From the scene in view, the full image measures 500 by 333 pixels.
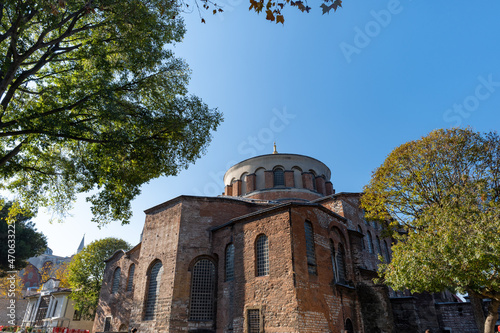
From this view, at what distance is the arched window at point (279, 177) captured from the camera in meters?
25.9

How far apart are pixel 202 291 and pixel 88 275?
18.8 meters

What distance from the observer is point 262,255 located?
15.4 m

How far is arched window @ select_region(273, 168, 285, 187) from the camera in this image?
25906 millimetres

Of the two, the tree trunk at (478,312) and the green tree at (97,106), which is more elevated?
the green tree at (97,106)

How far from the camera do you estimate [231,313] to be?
15.3 m

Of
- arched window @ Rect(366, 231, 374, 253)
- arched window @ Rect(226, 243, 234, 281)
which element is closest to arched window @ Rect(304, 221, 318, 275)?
arched window @ Rect(226, 243, 234, 281)

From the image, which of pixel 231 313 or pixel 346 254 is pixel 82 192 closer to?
pixel 231 313

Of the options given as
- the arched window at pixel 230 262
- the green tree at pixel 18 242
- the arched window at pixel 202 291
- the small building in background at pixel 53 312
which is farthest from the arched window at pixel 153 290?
the small building in background at pixel 53 312

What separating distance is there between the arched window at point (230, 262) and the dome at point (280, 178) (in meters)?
7.90

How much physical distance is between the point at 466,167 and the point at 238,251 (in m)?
11.6

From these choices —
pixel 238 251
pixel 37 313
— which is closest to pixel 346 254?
pixel 238 251

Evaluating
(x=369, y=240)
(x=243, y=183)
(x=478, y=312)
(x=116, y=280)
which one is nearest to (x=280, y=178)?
(x=243, y=183)

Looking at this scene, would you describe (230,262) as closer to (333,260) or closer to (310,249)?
(310,249)

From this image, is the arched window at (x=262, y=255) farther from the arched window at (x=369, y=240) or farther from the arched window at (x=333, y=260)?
the arched window at (x=369, y=240)
